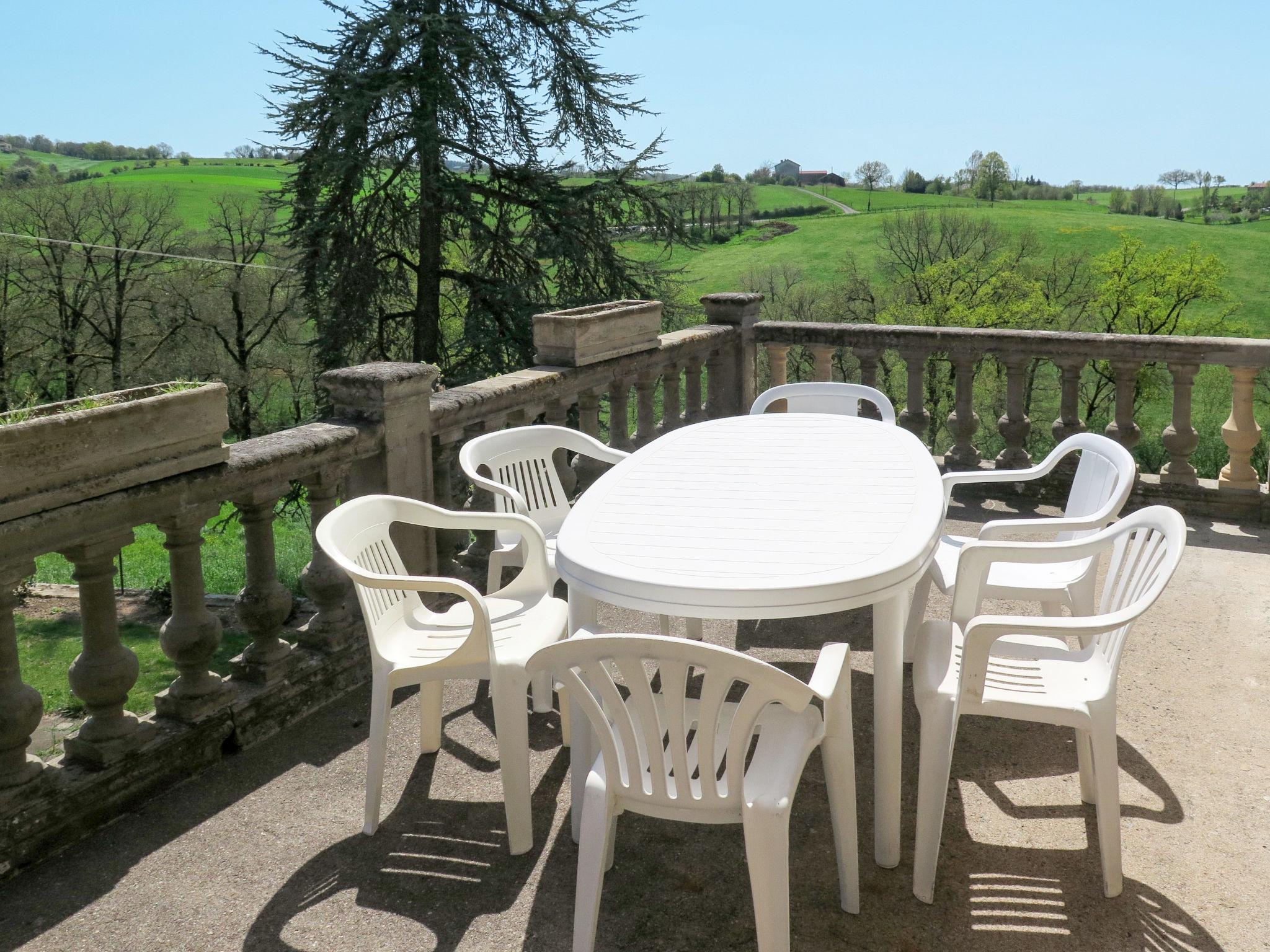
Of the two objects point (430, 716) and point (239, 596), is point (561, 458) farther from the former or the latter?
point (430, 716)

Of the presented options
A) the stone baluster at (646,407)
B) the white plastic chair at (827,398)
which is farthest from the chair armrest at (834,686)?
the stone baluster at (646,407)

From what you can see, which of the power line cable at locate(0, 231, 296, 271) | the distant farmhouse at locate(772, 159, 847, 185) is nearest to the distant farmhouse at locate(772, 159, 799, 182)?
the distant farmhouse at locate(772, 159, 847, 185)

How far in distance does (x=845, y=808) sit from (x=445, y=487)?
221 cm

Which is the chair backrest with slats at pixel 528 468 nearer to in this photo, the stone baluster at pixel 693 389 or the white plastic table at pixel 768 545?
the white plastic table at pixel 768 545

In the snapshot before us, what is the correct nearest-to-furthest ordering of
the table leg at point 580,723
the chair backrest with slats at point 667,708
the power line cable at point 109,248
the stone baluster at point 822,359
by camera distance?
the chair backrest with slats at point 667,708 < the table leg at point 580,723 < the stone baluster at point 822,359 < the power line cable at point 109,248

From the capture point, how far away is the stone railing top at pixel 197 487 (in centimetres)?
261

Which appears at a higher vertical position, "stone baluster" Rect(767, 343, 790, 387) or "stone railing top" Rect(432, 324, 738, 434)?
"stone railing top" Rect(432, 324, 738, 434)

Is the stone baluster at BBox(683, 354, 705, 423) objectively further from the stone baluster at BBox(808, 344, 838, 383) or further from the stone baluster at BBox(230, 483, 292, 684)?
the stone baluster at BBox(230, 483, 292, 684)

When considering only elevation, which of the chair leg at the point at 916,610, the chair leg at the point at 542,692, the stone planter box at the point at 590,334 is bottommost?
the chair leg at the point at 542,692

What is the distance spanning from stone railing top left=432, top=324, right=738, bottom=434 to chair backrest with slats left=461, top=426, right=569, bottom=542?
0.36 metres

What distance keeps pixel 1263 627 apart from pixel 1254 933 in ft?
6.72

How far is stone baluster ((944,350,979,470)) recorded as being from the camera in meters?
5.89

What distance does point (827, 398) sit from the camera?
503 centimetres

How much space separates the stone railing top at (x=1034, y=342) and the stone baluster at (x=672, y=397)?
0.87 metres
